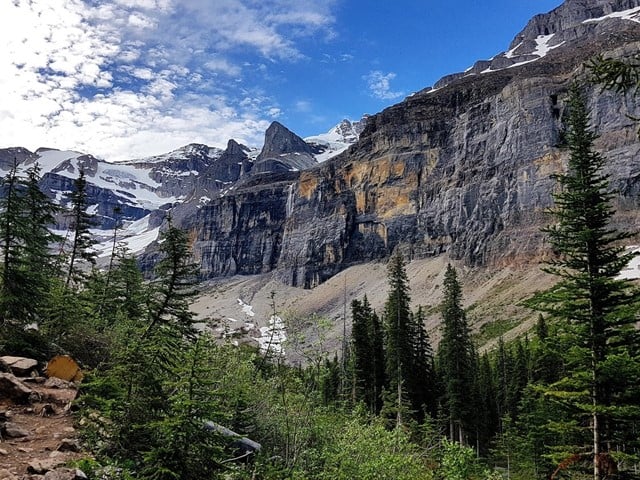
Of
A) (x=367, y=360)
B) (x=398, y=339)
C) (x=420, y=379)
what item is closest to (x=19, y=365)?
(x=398, y=339)

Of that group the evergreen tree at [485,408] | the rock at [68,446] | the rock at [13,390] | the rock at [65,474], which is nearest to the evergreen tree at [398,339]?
the evergreen tree at [485,408]

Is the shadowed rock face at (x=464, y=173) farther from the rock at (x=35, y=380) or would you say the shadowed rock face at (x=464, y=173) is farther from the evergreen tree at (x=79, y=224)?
the rock at (x=35, y=380)

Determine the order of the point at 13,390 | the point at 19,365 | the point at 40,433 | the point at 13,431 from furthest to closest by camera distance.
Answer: the point at 19,365
the point at 13,390
the point at 40,433
the point at 13,431

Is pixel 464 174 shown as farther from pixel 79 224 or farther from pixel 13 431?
pixel 13 431

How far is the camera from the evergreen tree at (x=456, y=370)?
125 feet

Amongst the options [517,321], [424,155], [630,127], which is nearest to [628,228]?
[630,127]

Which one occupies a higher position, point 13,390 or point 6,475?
point 13,390

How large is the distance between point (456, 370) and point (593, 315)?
2632cm

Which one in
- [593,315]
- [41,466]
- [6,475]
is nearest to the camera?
[6,475]

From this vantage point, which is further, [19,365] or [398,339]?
[398,339]

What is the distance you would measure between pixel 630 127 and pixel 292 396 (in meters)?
117

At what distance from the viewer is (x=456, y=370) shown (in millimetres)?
38719

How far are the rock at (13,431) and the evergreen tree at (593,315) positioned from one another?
14117 mm

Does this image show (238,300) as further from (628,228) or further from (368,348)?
(368,348)
